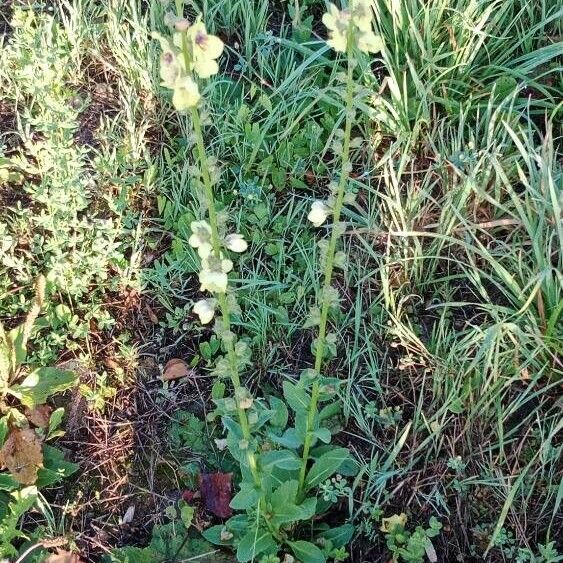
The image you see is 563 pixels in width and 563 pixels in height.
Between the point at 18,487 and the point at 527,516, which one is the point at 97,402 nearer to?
the point at 18,487

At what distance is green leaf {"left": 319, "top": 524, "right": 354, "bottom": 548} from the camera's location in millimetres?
2174

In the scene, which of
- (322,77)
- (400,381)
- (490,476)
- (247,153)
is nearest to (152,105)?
(247,153)

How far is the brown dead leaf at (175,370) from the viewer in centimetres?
252

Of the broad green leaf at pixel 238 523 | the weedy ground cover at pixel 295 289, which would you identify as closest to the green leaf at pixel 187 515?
the weedy ground cover at pixel 295 289

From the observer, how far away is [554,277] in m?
2.21

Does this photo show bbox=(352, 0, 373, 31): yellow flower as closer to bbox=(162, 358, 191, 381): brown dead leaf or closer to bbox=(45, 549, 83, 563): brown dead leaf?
bbox=(162, 358, 191, 381): brown dead leaf

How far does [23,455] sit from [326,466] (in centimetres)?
93

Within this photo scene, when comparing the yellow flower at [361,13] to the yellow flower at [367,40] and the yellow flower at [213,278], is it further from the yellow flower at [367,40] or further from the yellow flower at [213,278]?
the yellow flower at [213,278]

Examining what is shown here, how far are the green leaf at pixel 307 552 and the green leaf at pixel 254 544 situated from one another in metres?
0.07

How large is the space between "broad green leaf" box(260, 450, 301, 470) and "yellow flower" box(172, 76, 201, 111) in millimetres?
1069

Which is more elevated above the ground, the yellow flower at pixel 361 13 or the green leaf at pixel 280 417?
the yellow flower at pixel 361 13

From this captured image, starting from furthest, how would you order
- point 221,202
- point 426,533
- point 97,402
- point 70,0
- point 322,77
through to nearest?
point 70,0 → point 322,77 → point 221,202 → point 97,402 → point 426,533

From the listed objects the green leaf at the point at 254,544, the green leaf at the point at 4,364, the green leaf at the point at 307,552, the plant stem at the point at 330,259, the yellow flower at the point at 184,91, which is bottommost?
the green leaf at the point at 307,552

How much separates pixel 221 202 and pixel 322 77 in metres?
0.66
